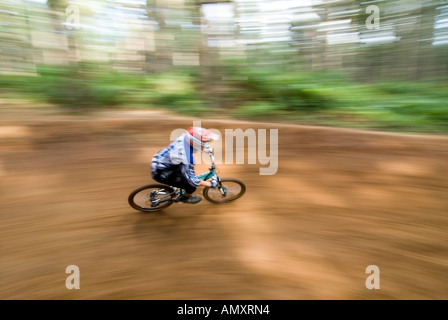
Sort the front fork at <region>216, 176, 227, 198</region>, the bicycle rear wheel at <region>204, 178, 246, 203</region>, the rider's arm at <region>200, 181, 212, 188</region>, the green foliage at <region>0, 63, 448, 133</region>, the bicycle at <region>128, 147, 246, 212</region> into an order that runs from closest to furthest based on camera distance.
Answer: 1. the rider's arm at <region>200, 181, 212, 188</region>
2. the bicycle at <region>128, 147, 246, 212</region>
3. the front fork at <region>216, 176, 227, 198</region>
4. the bicycle rear wheel at <region>204, 178, 246, 203</region>
5. the green foliage at <region>0, 63, 448, 133</region>

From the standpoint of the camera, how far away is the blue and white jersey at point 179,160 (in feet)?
12.4

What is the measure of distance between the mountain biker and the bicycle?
0.29 m

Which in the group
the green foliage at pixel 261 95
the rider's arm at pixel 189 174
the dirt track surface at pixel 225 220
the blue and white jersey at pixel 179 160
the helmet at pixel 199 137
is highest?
the green foliage at pixel 261 95

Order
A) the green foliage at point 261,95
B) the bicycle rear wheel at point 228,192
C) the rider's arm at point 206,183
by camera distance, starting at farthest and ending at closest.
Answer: the green foliage at point 261,95 < the bicycle rear wheel at point 228,192 < the rider's arm at point 206,183

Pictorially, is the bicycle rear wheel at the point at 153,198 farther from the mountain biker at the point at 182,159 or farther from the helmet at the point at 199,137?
the helmet at the point at 199,137

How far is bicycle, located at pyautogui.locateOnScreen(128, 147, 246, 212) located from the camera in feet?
13.8

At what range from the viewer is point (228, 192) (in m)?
4.71

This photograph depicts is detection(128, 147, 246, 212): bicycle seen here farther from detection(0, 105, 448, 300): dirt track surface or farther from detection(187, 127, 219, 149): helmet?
detection(187, 127, 219, 149): helmet

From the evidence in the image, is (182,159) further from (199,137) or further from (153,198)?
(153,198)

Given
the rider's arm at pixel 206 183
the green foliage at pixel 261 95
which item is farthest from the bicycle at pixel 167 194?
the green foliage at pixel 261 95

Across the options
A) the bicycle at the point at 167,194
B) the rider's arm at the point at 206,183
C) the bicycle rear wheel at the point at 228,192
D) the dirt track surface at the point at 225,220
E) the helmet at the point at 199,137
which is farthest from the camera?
the bicycle rear wheel at the point at 228,192

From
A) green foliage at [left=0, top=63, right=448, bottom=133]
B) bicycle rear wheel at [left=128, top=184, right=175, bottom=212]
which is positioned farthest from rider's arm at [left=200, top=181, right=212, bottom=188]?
green foliage at [left=0, top=63, right=448, bottom=133]

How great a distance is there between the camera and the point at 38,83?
754 centimetres
